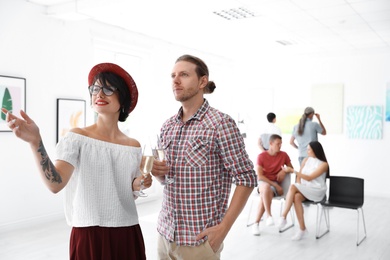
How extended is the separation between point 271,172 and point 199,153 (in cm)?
372

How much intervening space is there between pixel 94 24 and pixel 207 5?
206 cm

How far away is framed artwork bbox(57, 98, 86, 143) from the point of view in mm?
5859

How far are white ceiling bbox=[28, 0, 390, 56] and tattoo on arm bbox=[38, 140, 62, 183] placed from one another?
3817 millimetres

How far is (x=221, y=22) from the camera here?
21.0 feet

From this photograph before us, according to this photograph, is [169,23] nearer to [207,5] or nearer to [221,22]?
[221,22]

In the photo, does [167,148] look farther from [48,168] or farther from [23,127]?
[23,127]

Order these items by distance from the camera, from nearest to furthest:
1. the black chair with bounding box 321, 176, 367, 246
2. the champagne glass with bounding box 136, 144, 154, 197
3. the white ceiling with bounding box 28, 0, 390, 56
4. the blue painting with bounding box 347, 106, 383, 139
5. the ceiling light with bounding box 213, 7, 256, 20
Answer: the champagne glass with bounding box 136, 144, 154, 197
the black chair with bounding box 321, 176, 367, 246
the white ceiling with bounding box 28, 0, 390, 56
the ceiling light with bounding box 213, 7, 256, 20
the blue painting with bounding box 347, 106, 383, 139

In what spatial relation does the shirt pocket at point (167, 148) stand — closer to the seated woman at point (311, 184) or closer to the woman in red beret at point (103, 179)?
the woman in red beret at point (103, 179)

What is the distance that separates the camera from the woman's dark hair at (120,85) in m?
1.74

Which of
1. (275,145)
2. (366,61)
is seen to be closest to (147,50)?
(275,145)

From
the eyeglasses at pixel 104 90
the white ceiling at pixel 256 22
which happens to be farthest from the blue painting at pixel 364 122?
the eyeglasses at pixel 104 90

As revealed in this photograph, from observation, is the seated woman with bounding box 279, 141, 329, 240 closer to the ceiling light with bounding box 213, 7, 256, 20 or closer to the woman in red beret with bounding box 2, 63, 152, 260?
the ceiling light with bounding box 213, 7, 256, 20

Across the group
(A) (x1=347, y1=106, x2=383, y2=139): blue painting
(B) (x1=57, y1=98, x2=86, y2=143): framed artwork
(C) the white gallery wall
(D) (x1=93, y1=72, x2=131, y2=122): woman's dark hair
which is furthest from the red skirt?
(A) (x1=347, y1=106, x2=383, y2=139): blue painting

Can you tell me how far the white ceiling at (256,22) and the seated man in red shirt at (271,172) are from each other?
192 centimetres
